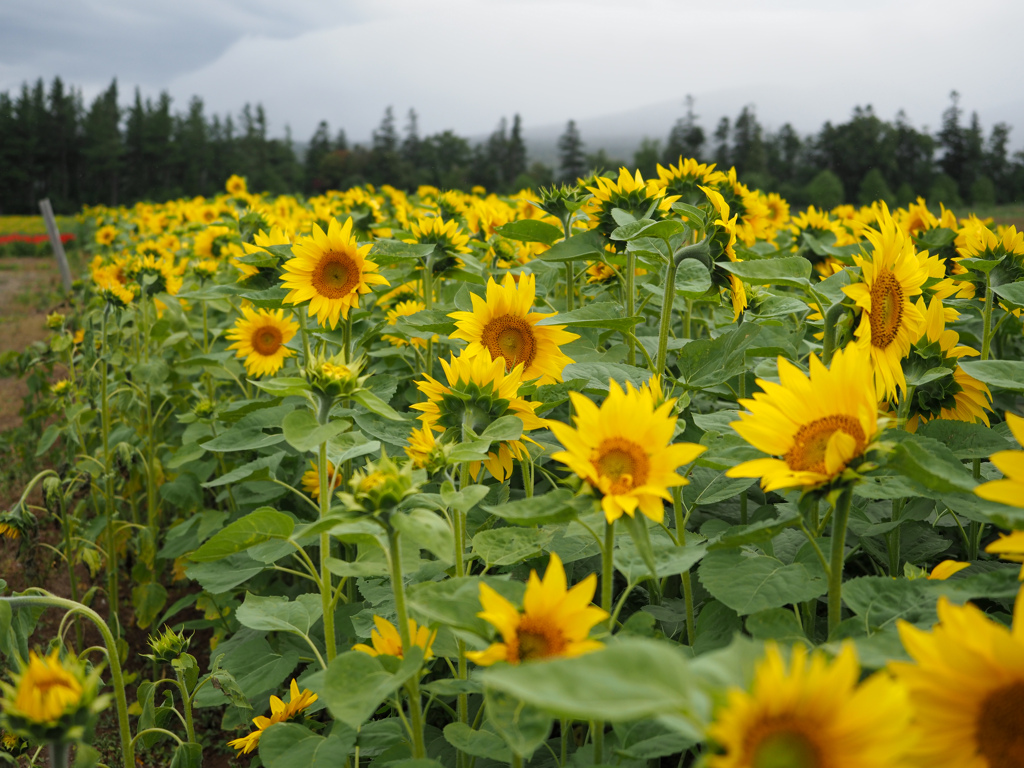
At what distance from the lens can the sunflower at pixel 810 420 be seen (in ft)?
2.84

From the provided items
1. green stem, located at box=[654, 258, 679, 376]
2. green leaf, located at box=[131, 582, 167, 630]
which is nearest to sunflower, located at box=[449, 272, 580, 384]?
green stem, located at box=[654, 258, 679, 376]

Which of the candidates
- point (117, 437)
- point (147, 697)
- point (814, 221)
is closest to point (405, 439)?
point (147, 697)

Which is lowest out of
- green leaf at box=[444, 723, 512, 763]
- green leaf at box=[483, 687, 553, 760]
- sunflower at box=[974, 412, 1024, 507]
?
green leaf at box=[444, 723, 512, 763]

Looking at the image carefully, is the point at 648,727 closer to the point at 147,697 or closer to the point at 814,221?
the point at 147,697

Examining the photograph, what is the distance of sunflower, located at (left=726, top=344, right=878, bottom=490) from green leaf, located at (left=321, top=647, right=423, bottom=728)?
1.55ft

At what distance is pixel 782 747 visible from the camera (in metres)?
0.58

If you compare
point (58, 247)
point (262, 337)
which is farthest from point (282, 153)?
point (262, 337)

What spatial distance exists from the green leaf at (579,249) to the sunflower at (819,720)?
1.24 metres

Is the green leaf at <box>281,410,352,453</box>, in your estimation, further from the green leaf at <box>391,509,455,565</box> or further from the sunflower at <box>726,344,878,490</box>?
the sunflower at <box>726,344,878,490</box>

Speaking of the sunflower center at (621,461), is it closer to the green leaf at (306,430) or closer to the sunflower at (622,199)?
the green leaf at (306,430)

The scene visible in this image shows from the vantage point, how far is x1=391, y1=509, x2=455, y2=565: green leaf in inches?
34.0

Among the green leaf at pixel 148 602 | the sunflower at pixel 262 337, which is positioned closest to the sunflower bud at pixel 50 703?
the sunflower at pixel 262 337

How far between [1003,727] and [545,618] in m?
0.44

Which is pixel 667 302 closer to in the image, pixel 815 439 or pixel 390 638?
pixel 815 439
